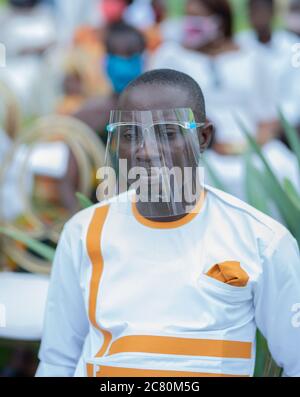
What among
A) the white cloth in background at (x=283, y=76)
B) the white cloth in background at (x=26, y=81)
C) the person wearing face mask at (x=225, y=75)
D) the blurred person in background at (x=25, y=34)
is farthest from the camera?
the blurred person in background at (x=25, y=34)

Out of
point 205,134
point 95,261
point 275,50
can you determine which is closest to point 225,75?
point 275,50

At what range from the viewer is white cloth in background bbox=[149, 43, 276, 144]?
499 centimetres

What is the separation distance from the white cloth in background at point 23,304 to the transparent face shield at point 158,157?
126 centimetres

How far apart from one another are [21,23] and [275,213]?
4990 mm

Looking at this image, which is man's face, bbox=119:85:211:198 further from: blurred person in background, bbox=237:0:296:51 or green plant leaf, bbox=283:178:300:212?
blurred person in background, bbox=237:0:296:51

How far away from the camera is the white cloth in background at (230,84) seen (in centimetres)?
499

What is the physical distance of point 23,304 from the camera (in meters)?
3.28

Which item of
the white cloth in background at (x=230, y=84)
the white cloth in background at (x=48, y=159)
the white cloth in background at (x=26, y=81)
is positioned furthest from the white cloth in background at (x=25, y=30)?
the white cloth in background at (x=48, y=159)

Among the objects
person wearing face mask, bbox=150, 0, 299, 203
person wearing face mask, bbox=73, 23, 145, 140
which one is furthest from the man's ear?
person wearing face mask, bbox=150, 0, 299, 203

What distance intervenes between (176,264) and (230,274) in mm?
121

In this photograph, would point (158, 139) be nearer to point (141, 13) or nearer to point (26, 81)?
point (26, 81)

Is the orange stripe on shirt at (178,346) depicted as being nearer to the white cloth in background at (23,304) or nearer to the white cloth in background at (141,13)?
the white cloth in background at (23,304)
